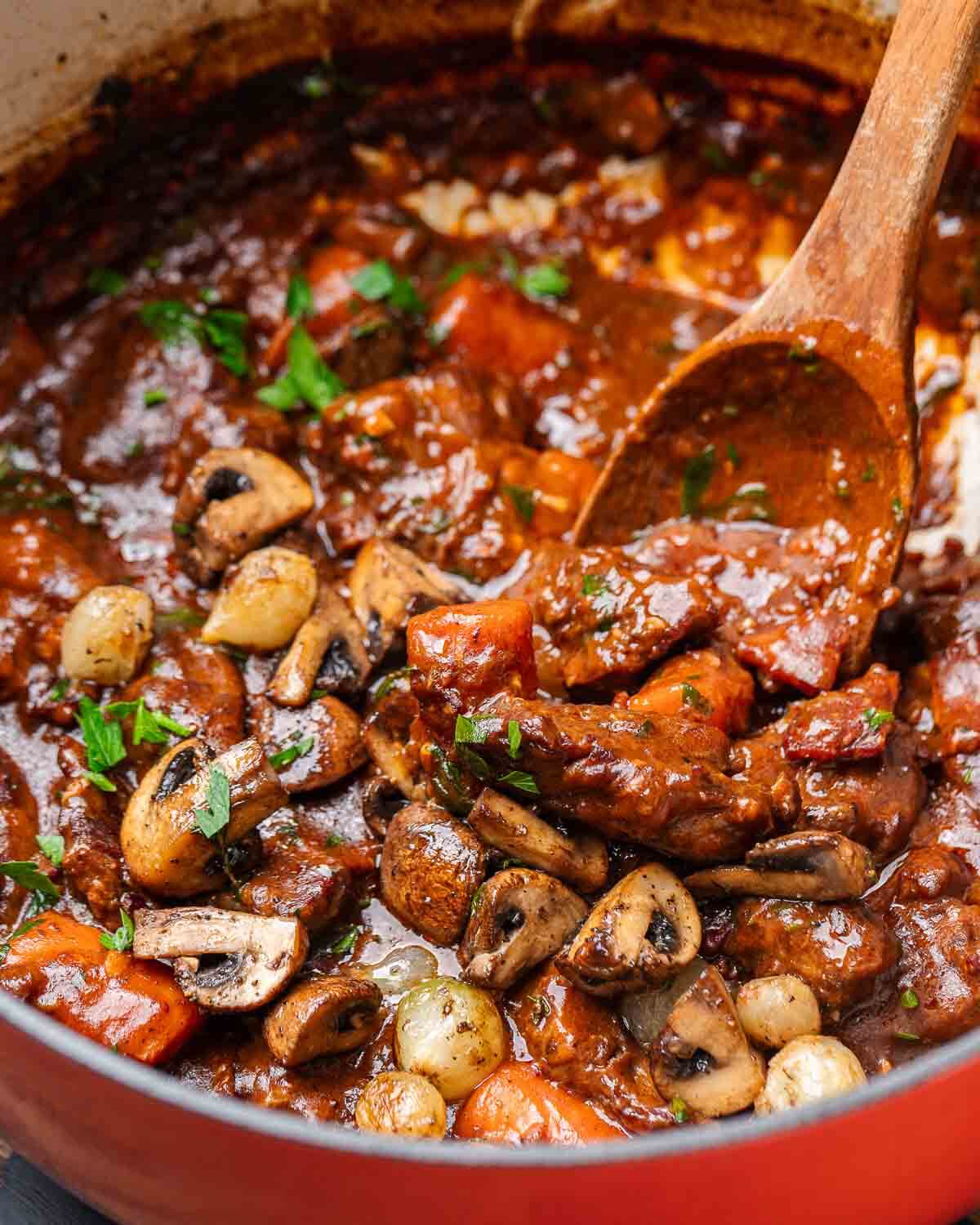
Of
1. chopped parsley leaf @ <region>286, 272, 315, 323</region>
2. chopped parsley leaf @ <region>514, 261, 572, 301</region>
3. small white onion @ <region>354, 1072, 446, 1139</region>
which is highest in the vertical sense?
chopped parsley leaf @ <region>286, 272, 315, 323</region>

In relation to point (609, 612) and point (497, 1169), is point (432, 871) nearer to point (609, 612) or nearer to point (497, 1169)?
point (609, 612)

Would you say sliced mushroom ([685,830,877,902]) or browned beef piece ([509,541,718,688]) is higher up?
browned beef piece ([509,541,718,688])

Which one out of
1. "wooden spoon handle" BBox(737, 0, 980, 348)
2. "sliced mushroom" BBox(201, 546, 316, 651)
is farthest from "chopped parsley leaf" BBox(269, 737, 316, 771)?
"wooden spoon handle" BBox(737, 0, 980, 348)

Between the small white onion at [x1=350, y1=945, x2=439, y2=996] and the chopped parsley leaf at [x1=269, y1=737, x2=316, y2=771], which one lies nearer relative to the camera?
the small white onion at [x1=350, y1=945, x2=439, y2=996]

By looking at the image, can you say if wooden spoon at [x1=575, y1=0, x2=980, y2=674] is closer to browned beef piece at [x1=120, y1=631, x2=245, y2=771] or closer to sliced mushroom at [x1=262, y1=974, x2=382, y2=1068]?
browned beef piece at [x1=120, y1=631, x2=245, y2=771]

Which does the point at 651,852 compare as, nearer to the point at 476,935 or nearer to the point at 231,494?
the point at 476,935

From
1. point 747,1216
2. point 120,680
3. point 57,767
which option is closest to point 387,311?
point 120,680
